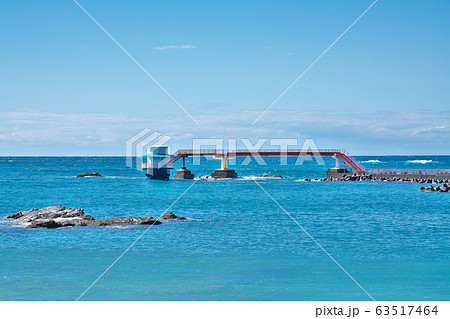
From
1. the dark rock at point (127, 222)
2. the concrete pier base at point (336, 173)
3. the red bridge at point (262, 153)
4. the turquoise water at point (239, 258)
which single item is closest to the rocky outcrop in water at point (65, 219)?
the dark rock at point (127, 222)

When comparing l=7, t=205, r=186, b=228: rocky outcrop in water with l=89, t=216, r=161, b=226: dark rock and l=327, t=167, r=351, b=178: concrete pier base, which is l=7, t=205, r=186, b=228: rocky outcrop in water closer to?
l=89, t=216, r=161, b=226: dark rock

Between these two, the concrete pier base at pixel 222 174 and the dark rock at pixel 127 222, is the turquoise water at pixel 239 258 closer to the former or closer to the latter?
the dark rock at pixel 127 222

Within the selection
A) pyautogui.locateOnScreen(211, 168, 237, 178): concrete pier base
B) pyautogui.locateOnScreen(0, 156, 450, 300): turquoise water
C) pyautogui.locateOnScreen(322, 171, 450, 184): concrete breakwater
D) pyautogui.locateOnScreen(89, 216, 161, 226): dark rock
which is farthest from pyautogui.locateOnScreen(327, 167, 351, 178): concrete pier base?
pyautogui.locateOnScreen(89, 216, 161, 226): dark rock

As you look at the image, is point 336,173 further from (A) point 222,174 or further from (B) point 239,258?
(B) point 239,258

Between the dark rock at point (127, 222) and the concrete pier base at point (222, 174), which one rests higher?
the dark rock at point (127, 222)

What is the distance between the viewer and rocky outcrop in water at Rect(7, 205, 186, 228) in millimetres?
34531

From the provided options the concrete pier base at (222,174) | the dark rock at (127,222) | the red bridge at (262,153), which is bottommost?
the concrete pier base at (222,174)

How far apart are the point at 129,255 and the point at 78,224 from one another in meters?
9.83

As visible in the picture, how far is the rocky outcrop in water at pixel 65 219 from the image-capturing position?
3453cm

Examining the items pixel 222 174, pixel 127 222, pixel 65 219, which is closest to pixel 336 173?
pixel 222 174

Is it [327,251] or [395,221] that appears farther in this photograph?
[395,221]

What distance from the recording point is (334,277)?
71.8 feet

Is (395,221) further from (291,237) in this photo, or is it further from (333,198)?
(333,198)
